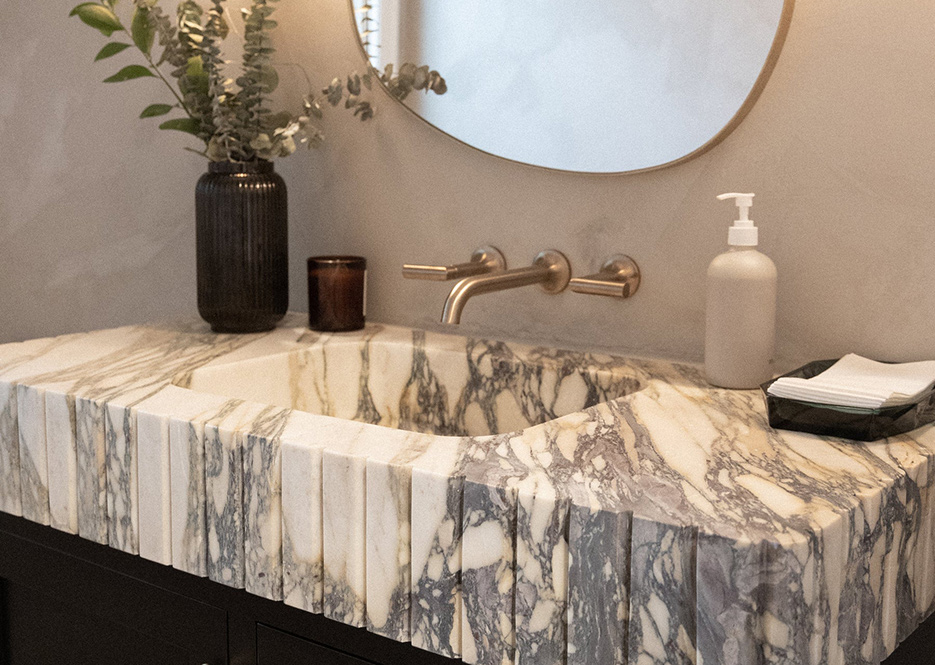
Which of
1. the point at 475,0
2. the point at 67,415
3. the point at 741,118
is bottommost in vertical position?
the point at 67,415

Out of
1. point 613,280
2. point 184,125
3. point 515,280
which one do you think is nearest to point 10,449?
point 184,125

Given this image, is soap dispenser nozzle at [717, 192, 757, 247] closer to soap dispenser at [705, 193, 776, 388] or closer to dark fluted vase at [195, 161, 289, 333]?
soap dispenser at [705, 193, 776, 388]

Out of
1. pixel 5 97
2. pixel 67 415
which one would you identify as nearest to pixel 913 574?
pixel 67 415

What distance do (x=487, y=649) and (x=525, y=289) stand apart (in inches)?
24.9

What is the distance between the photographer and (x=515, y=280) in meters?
1.11

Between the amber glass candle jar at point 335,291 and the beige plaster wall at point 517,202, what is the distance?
88 millimetres

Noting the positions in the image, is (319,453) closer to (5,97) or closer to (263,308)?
(263,308)

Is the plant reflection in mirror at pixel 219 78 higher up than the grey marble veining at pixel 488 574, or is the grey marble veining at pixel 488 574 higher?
the plant reflection in mirror at pixel 219 78

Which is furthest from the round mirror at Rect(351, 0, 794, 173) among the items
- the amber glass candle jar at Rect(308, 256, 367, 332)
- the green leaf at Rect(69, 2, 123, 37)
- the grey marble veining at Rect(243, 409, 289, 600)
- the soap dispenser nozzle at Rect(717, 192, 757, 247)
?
the grey marble veining at Rect(243, 409, 289, 600)

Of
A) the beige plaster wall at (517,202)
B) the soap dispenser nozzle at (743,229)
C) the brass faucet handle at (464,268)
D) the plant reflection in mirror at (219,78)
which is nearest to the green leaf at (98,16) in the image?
the plant reflection in mirror at (219,78)

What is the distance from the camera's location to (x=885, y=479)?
69 centimetres

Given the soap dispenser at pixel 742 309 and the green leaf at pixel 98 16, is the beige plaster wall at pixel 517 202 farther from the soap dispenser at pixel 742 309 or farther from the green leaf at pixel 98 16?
the green leaf at pixel 98 16

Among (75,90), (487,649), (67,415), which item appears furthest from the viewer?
(75,90)

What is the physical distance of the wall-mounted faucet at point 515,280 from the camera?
0.98m
